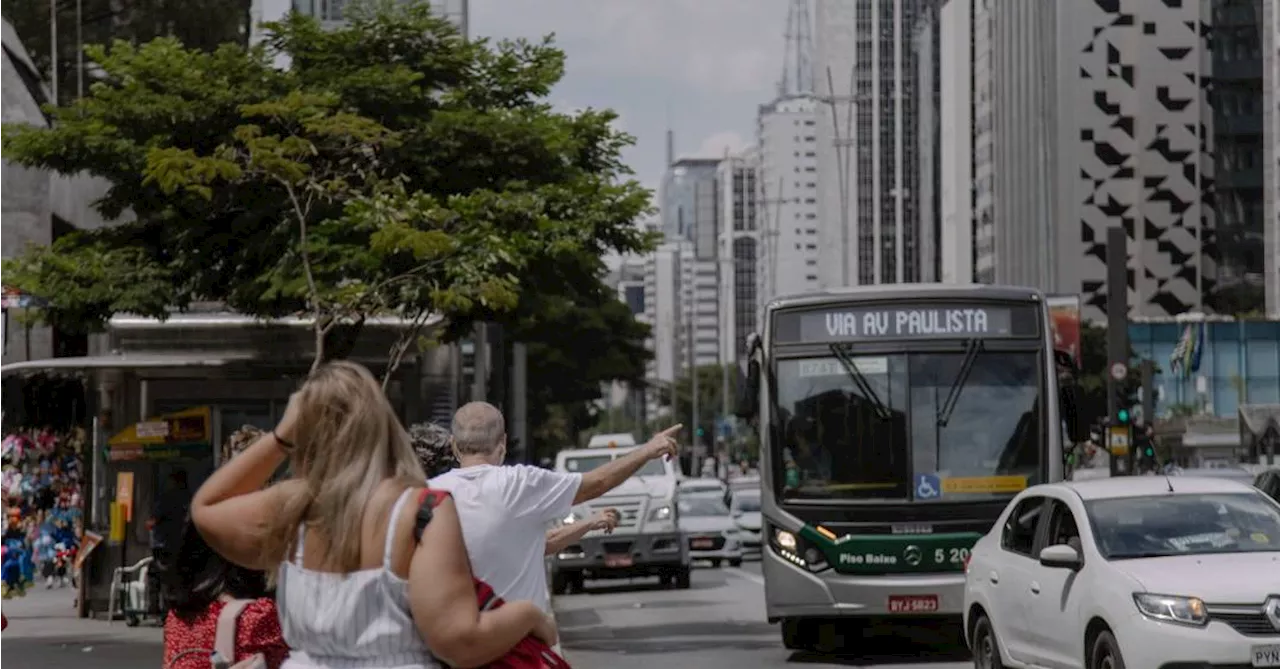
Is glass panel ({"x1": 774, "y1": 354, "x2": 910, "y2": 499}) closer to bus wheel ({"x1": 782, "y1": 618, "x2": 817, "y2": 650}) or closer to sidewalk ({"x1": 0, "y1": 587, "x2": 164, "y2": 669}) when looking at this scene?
bus wheel ({"x1": 782, "y1": 618, "x2": 817, "y2": 650})

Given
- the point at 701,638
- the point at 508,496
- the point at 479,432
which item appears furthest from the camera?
the point at 701,638

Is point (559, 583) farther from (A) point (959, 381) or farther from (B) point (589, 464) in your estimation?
(A) point (959, 381)

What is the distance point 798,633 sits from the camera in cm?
2025

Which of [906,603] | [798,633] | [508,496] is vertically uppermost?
[508,496]

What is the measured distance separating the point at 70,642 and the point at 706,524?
21.2 m

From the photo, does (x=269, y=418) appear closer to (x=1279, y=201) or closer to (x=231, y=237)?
(x=231, y=237)

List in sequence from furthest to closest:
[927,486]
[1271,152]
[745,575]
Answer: [1271,152] < [745,575] < [927,486]

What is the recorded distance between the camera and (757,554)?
162 ft

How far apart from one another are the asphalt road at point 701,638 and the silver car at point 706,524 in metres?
8.78

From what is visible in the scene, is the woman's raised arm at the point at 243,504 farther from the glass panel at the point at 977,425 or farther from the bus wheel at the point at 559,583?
the bus wheel at the point at 559,583

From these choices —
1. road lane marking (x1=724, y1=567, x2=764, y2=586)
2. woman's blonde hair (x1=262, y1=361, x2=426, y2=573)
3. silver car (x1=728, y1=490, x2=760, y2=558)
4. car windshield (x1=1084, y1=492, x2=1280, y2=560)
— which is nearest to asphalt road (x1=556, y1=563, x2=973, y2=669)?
road lane marking (x1=724, y1=567, x2=764, y2=586)

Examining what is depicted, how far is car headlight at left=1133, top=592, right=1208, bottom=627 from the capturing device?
1257cm

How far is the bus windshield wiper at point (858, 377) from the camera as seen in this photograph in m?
19.3

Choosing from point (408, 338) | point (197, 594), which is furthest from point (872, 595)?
point (197, 594)
